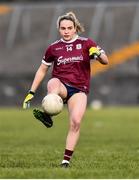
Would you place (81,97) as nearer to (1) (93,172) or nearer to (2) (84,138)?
(1) (93,172)

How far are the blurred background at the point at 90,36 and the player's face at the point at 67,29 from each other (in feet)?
63.8

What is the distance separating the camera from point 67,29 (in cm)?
1061

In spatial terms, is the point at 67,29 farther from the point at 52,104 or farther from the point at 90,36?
the point at 90,36

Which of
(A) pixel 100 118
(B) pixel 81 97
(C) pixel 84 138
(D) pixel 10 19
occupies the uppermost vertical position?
(D) pixel 10 19

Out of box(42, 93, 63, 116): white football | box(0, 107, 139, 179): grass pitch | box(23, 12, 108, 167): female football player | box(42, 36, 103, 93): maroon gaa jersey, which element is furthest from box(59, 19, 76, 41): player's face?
box(0, 107, 139, 179): grass pitch

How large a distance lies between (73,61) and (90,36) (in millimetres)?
21737

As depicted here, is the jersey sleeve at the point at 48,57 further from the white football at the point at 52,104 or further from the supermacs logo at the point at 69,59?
the white football at the point at 52,104

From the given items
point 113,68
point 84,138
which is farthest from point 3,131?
point 113,68

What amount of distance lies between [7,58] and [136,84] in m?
6.36

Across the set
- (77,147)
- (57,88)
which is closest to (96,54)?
(57,88)

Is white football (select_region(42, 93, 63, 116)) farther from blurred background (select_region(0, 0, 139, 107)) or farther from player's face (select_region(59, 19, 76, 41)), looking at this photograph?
blurred background (select_region(0, 0, 139, 107))

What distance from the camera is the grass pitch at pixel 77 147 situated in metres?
9.74

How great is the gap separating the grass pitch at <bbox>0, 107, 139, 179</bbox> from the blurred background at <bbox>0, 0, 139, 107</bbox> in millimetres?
1206

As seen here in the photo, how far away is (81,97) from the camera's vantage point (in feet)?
34.9
